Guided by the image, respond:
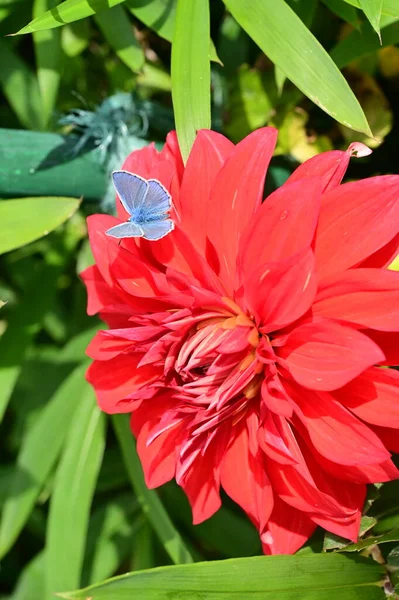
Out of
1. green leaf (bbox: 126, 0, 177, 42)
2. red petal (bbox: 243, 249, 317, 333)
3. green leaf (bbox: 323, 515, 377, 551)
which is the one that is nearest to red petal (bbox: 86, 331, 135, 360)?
red petal (bbox: 243, 249, 317, 333)

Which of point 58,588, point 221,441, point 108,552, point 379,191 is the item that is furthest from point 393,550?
point 108,552

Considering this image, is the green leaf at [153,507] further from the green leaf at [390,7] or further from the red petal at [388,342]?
the green leaf at [390,7]

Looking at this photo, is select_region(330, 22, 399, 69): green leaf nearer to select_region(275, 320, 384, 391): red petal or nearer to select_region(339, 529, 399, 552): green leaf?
select_region(275, 320, 384, 391): red petal

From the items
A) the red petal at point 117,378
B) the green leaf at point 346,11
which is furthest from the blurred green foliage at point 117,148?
the red petal at point 117,378

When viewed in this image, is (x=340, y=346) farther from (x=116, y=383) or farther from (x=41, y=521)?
(x=41, y=521)

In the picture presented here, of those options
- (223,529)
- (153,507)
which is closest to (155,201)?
(153,507)

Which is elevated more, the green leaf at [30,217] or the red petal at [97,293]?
the green leaf at [30,217]
